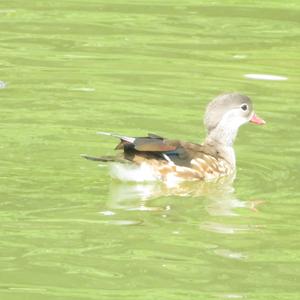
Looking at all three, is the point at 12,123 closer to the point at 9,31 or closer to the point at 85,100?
the point at 85,100

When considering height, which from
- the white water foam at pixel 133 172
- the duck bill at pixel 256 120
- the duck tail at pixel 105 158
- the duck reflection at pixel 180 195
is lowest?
the duck reflection at pixel 180 195

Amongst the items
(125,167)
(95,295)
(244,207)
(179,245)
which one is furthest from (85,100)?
(95,295)

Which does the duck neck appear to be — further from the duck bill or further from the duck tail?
the duck tail

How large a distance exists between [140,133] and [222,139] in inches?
28.9

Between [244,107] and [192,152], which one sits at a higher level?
[244,107]

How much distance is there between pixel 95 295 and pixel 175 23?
33.5ft

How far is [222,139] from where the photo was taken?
44.5ft

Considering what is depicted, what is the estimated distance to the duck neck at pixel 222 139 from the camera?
13440 mm

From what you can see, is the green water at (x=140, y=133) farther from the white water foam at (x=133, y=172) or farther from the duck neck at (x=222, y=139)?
the duck neck at (x=222, y=139)

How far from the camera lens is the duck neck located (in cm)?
1344

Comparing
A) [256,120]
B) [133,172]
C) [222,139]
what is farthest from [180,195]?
[256,120]

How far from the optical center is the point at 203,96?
1547 centimetres

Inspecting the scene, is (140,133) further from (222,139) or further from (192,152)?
(192,152)

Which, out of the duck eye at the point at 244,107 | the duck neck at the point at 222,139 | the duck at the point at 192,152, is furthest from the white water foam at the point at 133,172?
the duck eye at the point at 244,107
